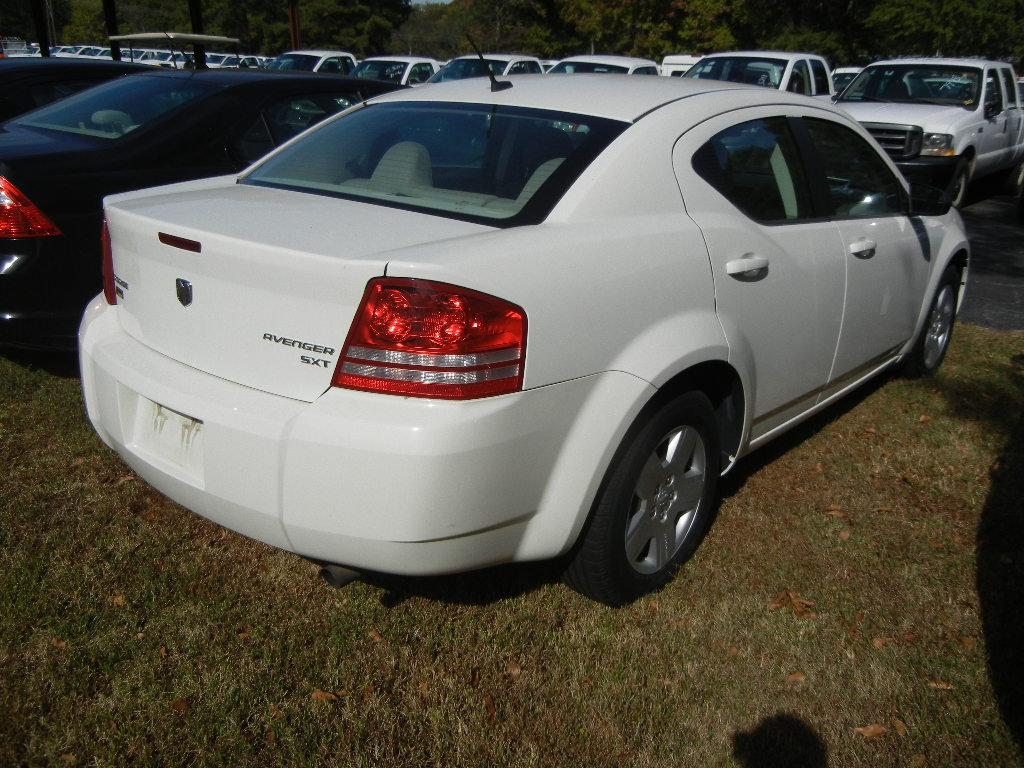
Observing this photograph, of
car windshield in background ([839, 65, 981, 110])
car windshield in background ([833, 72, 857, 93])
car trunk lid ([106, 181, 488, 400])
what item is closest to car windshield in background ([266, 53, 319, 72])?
car windshield in background ([833, 72, 857, 93])

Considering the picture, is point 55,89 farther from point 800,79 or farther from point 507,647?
point 800,79

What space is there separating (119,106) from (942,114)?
30.7ft

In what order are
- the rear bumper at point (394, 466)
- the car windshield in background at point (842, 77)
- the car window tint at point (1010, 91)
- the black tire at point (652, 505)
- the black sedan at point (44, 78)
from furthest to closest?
the car windshield in background at point (842, 77) < the car window tint at point (1010, 91) < the black sedan at point (44, 78) < the black tire at point (652, 505) < the rear bumper at point (394, 466)

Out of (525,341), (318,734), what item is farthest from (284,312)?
(318,734)

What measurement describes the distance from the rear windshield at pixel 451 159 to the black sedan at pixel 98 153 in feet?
4.68

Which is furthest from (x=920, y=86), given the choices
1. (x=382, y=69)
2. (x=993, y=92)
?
(x=382, y=69)

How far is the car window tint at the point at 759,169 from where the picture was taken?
3.21 m

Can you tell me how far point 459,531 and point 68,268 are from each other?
2995mm

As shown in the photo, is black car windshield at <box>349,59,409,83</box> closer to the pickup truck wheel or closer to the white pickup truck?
the white pickup truck

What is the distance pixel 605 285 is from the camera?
2584mm

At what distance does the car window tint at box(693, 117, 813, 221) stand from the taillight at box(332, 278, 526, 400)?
4.05 feet

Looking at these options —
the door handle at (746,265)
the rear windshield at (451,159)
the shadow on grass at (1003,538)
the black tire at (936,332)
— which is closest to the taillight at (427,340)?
the rear windshield at (451,159)

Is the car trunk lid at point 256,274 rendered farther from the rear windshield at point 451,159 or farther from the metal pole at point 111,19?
the metal pole at point 111,19

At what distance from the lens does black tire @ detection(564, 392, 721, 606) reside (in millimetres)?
2771
